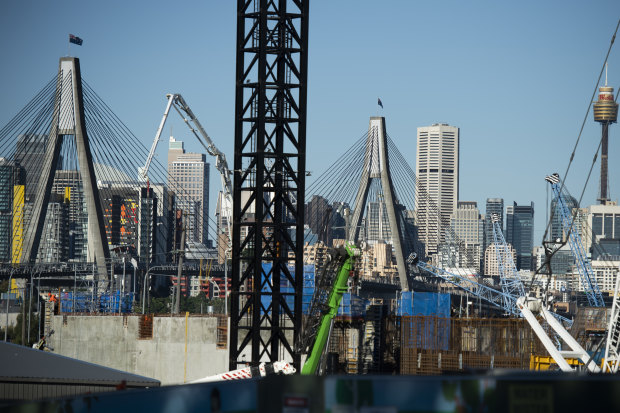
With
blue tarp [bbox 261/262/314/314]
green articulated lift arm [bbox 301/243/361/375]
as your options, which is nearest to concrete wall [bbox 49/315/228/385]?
blue tarp [bbox 261/262/314/314]

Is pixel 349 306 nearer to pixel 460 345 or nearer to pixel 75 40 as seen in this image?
pixel 460 345

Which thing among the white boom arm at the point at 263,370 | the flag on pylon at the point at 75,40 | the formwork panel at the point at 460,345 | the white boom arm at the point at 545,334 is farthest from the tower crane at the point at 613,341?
the flag on pylon at the point at 75,40

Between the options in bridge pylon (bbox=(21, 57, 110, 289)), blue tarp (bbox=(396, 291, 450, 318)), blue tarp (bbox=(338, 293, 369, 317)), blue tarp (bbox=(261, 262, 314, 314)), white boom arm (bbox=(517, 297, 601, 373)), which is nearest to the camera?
white boom arm (bbox=(517, 297, 601, 373))

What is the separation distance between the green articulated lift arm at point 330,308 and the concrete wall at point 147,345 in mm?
13018

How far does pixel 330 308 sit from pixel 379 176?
84.1 metres

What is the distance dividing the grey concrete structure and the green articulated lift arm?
7312 centimetres

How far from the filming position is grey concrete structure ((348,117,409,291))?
112312mm

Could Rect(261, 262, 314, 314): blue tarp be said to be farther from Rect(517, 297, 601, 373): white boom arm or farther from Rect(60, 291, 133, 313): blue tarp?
Rect(517, 297, 601, 373): white boom arm

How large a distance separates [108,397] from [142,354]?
3941cm

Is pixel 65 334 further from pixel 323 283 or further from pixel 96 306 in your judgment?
pixel 96 306

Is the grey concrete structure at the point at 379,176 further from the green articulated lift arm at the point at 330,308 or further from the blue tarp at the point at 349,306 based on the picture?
the green articulated lift arm at the point at 330,308

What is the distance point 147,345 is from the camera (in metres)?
51.6

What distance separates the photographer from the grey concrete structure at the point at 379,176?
368 feet

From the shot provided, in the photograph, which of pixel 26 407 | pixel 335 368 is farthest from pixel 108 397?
pixel 335 368
